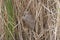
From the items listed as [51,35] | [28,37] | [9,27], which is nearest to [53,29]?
[51,35]

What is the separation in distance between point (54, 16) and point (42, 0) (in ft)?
0.51

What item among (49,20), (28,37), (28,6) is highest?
(28,6)

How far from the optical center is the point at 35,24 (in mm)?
1145

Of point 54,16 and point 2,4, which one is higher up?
point 2,4

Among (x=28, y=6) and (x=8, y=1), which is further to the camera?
(x=28, y=6)

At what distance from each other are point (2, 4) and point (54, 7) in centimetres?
37

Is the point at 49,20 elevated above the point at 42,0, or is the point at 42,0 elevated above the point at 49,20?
the point at 42,0

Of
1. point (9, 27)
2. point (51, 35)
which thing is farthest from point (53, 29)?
point (9, 27)

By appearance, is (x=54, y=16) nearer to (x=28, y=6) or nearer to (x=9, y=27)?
(x=28, y=6)

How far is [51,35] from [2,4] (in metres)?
0.38

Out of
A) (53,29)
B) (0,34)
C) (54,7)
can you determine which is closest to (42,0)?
(54,7)

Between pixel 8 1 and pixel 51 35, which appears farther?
pixel 51 35

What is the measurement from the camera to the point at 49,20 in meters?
1.13

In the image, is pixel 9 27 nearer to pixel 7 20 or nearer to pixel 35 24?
pixel 7 20
